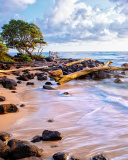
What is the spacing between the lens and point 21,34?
18.5 metres

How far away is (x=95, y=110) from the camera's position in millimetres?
3662

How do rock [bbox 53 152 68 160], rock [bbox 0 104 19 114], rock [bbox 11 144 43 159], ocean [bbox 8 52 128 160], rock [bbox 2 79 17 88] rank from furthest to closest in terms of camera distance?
rock [bbox 2 79 17 88] → rock [bbox 0 104 19 114] → ocean [bbox 8 52 128 160] → rock [bbox 53 152 68 160] → rock [bbox 11 144 43 159]

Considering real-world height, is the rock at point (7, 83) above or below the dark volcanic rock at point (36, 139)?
above

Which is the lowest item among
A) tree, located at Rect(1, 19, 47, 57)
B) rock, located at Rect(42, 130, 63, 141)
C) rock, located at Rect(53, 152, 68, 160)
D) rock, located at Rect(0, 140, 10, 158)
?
rock, located at Rect(53, 152, 68, 160)

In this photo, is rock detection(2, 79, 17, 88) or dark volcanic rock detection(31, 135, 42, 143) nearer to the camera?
dark volcanic rock detection(31, 135, 42, 143)

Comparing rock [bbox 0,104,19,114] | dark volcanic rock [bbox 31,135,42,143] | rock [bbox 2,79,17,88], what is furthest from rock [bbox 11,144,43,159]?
rock [bbox 2,79,17,88]

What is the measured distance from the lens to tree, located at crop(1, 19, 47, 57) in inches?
717

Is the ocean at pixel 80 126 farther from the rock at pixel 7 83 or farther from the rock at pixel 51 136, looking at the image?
the rock at pixel 7 83

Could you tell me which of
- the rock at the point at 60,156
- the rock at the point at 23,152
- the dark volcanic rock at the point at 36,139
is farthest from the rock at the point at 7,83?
the rock at the point at 60,156

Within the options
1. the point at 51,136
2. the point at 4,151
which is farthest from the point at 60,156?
the point at 4,151

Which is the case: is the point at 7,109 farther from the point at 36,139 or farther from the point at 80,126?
the point at 80,126

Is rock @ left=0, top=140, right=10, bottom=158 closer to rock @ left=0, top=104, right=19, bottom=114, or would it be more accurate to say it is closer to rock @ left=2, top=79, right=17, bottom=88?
rock @ left=0, top=104, right=19, bottom=114

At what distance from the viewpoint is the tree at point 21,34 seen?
1822cm

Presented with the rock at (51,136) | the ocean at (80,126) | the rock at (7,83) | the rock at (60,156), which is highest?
the rock at (7,83)
